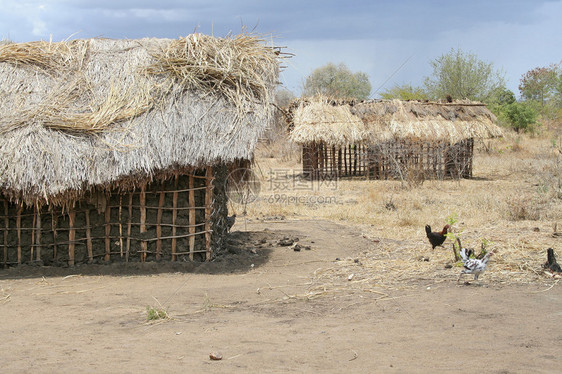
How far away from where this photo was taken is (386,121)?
1577 cm

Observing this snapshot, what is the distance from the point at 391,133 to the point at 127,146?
10243 mm

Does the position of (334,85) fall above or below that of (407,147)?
above

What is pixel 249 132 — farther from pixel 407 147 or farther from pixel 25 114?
pixel 407 147

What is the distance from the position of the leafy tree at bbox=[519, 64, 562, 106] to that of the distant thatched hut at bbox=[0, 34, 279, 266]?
29.1 m

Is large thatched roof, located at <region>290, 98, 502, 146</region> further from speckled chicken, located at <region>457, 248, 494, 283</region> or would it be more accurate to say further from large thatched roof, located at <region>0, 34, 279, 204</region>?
speckled chicken, located at <region>457, 248, 494, 283</region>

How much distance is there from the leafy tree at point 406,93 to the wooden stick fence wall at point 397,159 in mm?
11966

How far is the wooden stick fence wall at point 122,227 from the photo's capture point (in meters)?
6.85

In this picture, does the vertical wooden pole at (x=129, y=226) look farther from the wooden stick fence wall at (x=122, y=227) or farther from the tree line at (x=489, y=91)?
the tree line at (x=489, y=91)

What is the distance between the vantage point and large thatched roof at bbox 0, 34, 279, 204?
6.32m

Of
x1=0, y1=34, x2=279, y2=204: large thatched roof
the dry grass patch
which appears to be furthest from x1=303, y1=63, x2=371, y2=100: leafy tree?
x1=0, y1=34, x2=279, y2=204: large thatched roof

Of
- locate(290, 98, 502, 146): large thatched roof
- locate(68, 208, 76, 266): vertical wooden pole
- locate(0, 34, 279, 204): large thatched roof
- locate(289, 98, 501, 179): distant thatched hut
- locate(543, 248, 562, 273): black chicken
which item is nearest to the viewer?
locate(543, 248, 562, 273): black chicken

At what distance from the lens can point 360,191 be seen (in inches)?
519

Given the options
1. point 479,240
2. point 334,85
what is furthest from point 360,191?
point 334,85

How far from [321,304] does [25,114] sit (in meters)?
4.43
